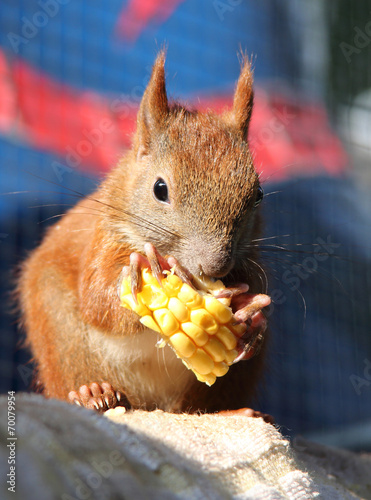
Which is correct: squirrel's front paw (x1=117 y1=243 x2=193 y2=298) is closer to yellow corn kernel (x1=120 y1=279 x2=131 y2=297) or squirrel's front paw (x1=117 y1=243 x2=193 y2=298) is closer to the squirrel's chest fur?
yellow corn kernel (x1=120 y1=279 x2=131 y2=297)

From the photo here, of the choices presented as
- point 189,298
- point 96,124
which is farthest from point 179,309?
point 96,124

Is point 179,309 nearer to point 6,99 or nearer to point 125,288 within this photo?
point 125,288

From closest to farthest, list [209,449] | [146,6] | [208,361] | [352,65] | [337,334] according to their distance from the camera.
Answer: [209,449], [208,361], [146,6], [337,334], [352,65]

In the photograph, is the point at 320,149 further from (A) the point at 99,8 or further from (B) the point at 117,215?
(B) the point at 117,215

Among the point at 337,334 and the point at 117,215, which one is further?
the point at 337,334

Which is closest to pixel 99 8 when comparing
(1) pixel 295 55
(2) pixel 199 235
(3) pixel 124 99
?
(3) pixel 124 99
